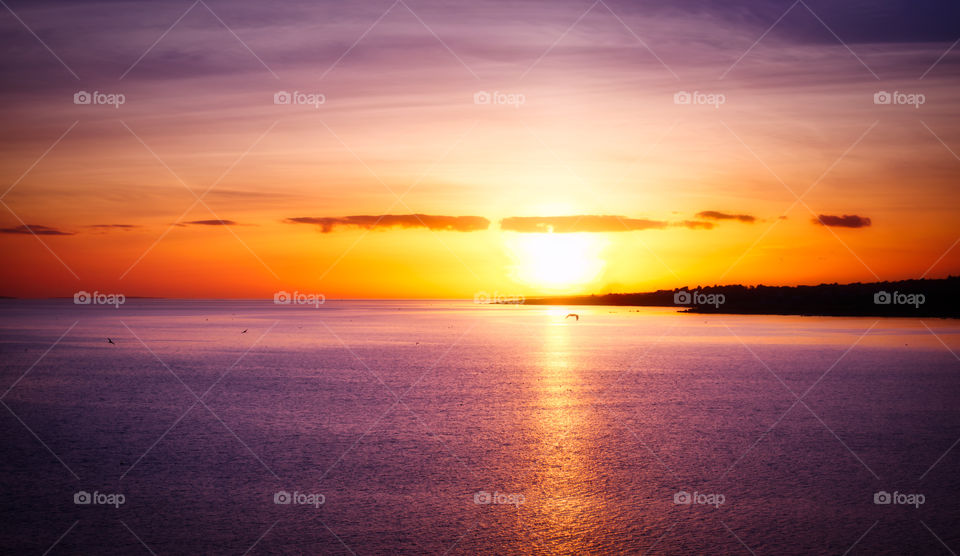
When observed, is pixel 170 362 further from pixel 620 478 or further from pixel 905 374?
pixel 905 374

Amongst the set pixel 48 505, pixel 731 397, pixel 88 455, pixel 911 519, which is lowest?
pixel 911 519

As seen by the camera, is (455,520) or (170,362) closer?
(455,520)

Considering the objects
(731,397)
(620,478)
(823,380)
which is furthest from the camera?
(823,380)

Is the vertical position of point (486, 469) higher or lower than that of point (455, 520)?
higher

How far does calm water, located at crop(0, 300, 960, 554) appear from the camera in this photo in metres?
9.70

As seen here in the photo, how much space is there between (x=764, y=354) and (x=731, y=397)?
57.6 feet

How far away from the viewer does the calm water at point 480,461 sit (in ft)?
31.8

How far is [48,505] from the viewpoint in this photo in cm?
1078

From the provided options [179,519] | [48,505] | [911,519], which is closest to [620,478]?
[911,519]

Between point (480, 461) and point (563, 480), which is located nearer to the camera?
point (563, 480)

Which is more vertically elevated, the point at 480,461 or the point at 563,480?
the point at 480,461

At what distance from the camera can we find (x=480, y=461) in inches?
530

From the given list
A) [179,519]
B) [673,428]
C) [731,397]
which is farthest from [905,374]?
[179,519]

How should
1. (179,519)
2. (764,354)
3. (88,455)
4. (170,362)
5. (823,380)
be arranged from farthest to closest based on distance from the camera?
(764,354) < (170,362) < (823,380) < (88,455) < (179,519)
